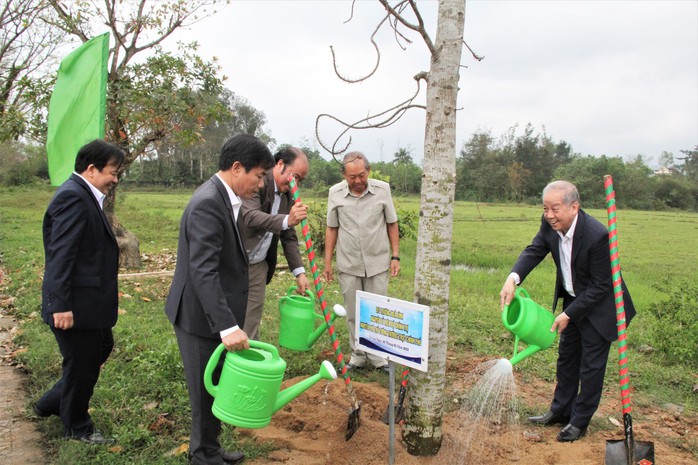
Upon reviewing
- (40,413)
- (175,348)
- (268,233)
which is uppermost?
(268,233)

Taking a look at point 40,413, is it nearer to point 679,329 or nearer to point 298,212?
point 298,212

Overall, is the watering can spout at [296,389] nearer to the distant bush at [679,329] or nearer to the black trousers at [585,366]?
the black trousers at [585,366]

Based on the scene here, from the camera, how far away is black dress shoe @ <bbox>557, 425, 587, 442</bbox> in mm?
3262

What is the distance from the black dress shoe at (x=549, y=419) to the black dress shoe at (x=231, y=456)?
6.60 ft

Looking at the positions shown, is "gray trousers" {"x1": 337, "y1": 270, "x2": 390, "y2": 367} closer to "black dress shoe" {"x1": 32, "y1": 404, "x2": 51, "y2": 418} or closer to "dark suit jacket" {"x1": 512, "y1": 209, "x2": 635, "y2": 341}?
"dark suit jacket" {"x1": 512, "y1": 209, "x2": 635, "y2": 341}

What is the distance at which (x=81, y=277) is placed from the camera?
280 centimetres

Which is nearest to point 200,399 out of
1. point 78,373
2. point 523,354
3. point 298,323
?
point 78,373

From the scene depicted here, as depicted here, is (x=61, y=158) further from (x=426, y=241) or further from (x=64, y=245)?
(x=426, y=241)

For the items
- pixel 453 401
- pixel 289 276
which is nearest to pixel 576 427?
pixel 453 401

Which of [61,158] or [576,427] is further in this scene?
[61,158]

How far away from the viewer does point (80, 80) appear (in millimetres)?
4430

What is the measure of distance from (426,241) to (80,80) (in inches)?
138

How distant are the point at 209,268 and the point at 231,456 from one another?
1.21m

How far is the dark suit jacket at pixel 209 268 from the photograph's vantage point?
2.33m
